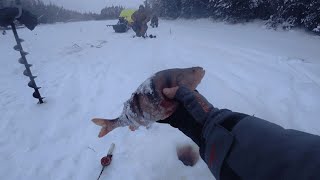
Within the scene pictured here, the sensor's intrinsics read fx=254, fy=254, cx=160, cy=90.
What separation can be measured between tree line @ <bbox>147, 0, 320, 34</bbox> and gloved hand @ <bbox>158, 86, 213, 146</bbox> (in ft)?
26.7

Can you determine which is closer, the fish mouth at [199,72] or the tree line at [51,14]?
the fish mouth at [199,72]

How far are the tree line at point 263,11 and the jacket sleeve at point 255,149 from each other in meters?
8.42

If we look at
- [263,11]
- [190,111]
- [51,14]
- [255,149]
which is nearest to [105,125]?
[190,111]

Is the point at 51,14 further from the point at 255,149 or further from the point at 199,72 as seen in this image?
the point at 255,149

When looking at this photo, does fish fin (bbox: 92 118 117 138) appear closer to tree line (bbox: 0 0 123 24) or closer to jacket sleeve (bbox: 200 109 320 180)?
jacket sleeve (bbox: 200 109 320 180)

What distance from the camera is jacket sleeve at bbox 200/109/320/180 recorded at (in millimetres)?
1028

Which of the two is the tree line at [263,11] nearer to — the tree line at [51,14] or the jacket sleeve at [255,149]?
the jacket sleeve at [255,149]

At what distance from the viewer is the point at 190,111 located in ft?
5.77

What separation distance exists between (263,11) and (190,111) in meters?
11.5

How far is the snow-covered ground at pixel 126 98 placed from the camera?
10.3ft

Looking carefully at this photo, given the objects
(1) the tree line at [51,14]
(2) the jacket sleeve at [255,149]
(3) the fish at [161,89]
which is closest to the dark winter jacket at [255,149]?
(2) the jacket sleeve at [255,149]

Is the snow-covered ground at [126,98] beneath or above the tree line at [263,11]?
beneath

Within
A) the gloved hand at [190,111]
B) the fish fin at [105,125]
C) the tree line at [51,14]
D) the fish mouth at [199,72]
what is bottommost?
the tree line at [51,14]

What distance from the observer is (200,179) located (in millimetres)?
2689
